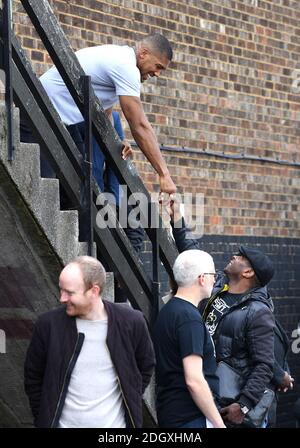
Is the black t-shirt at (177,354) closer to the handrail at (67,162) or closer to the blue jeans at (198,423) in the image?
the blue jeans at (198,423)

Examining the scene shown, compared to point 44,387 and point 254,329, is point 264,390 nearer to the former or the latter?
point 254,329

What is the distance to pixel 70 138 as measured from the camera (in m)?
6.39

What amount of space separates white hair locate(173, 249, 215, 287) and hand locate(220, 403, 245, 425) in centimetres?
95

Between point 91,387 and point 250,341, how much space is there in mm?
1507

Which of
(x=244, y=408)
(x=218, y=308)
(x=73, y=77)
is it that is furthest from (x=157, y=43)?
(x=244, y=408)

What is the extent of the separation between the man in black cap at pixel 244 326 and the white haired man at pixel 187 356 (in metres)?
0.51

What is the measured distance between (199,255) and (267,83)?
5539mm

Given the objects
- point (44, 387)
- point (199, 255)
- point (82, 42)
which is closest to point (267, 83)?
point (82, 42)

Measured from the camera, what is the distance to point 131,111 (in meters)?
6.57

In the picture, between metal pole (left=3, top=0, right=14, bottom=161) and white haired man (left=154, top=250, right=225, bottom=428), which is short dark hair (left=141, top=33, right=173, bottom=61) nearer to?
metal pole (left=3, top=0, right=14, bottom=161)

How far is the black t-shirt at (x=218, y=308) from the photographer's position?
6.88 meters

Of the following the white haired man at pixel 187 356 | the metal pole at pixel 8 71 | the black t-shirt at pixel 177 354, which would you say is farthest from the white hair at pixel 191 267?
the metal pole at pixel 8 71

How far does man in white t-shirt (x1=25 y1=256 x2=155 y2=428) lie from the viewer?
5422 millimetres

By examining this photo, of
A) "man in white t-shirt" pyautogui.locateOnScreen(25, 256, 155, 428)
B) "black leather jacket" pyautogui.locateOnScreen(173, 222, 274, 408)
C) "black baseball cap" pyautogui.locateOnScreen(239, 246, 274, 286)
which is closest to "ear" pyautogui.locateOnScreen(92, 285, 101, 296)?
"man in white t-shirt" pyautogui.locateOnScreen(25, 256, 155, 428)
